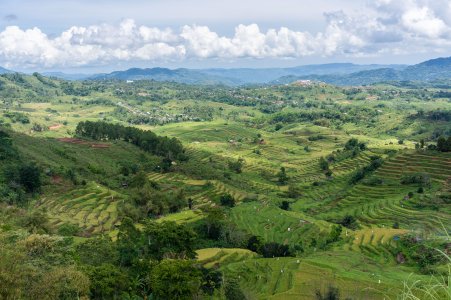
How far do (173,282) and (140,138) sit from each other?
3201 inches

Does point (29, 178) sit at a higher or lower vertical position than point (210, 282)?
higher

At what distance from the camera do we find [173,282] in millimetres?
30500

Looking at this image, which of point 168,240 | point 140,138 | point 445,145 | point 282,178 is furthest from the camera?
point 140,138

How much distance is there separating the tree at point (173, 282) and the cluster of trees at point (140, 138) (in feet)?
222

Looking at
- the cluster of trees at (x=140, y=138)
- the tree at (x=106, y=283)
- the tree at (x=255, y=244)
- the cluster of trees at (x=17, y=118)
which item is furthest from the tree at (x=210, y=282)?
the cluster of trees at (x=17, y=118)

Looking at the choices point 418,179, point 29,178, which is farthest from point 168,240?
point 418,179

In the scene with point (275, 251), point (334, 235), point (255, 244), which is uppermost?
point (275, 251)

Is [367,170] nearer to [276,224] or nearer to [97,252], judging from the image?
[276,224]

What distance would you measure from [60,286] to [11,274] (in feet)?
10.4

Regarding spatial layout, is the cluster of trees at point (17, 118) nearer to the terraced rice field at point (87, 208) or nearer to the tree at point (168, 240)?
the terraced rice field at point (87, 208)

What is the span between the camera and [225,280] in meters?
36.0

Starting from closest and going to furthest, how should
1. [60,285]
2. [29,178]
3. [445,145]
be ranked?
[60,285], [29,178], [445,145]

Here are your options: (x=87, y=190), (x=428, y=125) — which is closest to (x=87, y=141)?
(x=87, y=190)

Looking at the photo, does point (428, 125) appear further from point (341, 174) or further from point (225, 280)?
point (225, 280)
